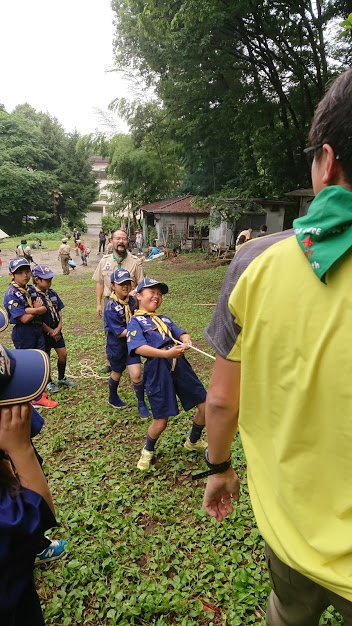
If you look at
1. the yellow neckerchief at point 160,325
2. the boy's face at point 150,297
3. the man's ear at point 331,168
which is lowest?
the yellow neckerchief at point 160,325

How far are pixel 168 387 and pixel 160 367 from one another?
196mm

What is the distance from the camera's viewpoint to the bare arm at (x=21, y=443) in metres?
1.38

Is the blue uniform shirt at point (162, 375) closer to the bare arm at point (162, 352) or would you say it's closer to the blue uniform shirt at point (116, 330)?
the bare arm at point (162, 352)

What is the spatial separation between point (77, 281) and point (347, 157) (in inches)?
630

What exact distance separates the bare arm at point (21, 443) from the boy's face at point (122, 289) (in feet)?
10.7

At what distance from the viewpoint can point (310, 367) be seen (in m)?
0.89

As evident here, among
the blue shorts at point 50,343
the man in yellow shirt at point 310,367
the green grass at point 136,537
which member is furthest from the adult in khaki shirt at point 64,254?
the man in yellow shirt at point 310,367

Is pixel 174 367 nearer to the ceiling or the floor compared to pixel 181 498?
nearer to the ceiling

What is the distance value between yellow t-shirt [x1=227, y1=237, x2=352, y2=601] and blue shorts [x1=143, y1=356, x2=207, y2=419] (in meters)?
2.30

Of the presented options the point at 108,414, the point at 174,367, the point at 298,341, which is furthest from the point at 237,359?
the point at 108,414

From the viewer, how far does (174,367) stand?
3.48m

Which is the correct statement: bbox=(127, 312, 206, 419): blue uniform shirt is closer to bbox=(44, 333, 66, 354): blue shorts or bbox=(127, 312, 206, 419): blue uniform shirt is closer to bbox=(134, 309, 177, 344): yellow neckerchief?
bbox=(134, 309, 177, 344): yellow neckerchief

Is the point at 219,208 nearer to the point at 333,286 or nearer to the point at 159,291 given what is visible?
the point at 159,291

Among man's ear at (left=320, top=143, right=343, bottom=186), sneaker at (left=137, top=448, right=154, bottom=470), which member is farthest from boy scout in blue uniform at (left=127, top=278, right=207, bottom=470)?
man's ear at (left=320, top=143, right=343, bottom=186)
